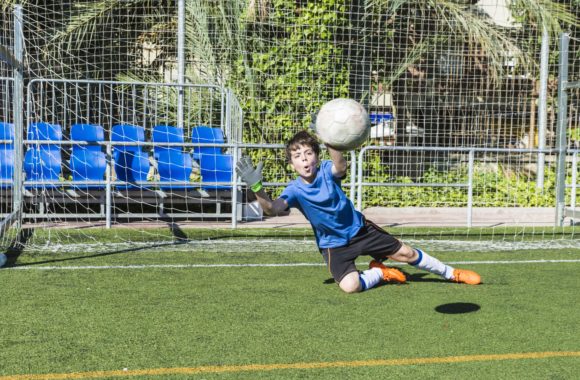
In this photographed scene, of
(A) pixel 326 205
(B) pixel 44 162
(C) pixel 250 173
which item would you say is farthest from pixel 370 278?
(B) pixel 44 162

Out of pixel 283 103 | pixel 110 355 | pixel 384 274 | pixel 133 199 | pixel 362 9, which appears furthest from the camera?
pixel 362 9

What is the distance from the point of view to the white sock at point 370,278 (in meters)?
6.30

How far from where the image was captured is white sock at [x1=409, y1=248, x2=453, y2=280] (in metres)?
6.52

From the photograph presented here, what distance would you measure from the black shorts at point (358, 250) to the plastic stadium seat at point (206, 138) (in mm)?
5525

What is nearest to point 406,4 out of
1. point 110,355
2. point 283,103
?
point 283,103

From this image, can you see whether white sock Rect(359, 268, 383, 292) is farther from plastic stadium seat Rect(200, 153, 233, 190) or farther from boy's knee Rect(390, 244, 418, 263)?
plastic stadium seat Rect(200, 153, 233, 190)

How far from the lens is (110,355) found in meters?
4.41

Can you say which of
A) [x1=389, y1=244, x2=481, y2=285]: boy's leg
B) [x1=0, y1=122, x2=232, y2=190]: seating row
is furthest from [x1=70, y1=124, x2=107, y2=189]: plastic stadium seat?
[x1=389, y1=244, x2=481, y2=285]: boy's leg

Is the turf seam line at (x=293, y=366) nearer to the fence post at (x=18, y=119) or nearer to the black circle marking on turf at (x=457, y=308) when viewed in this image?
the black circle marking on turf at (x=457, y=308)

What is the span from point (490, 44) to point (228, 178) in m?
6.30

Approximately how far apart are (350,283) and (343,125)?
4.59 feet

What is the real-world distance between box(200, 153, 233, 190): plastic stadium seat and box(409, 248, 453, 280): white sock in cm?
536

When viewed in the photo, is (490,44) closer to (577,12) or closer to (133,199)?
(577,12)

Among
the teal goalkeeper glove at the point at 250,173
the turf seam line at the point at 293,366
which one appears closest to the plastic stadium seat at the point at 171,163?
the teal goalkeeper glove at the point at 250,173
